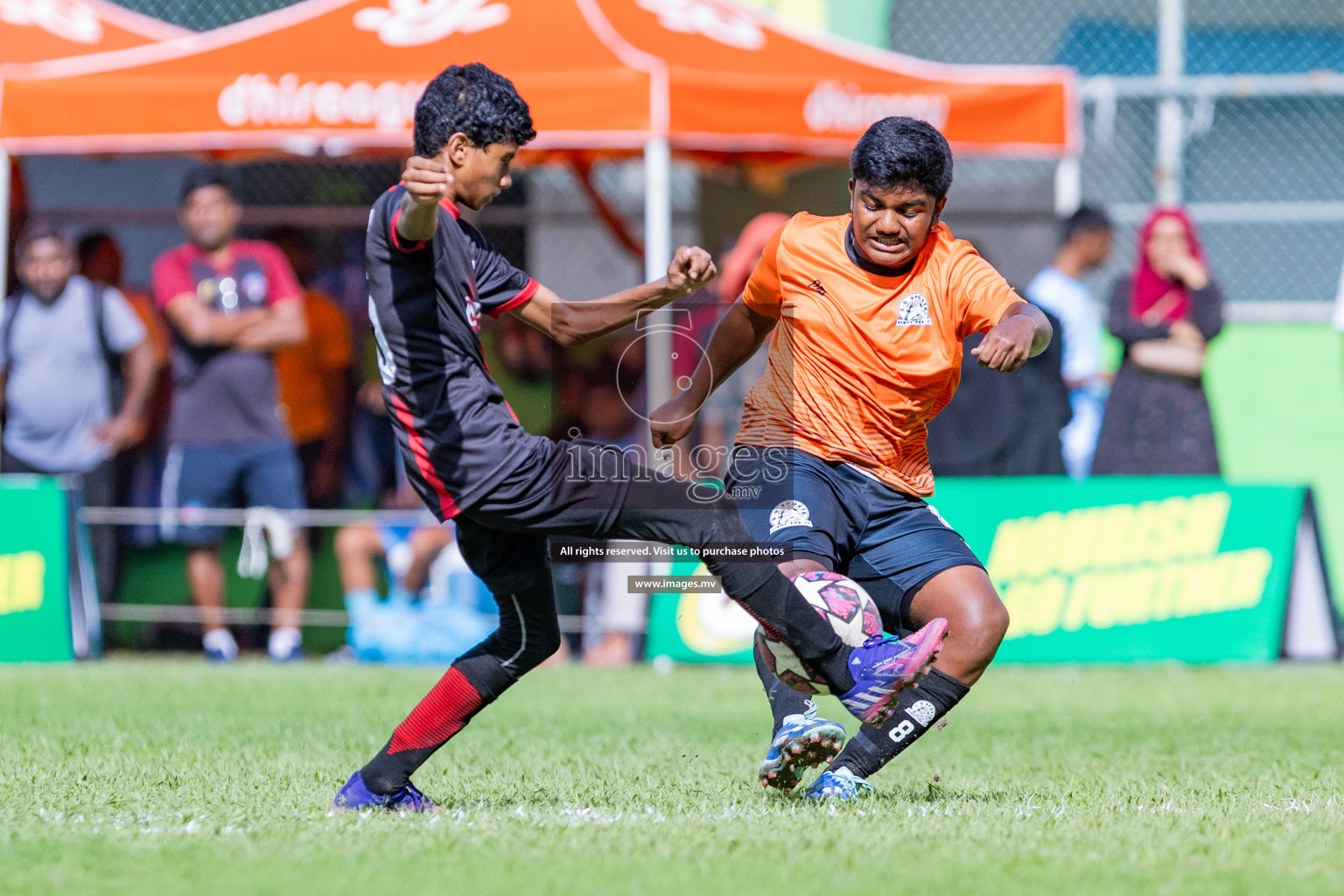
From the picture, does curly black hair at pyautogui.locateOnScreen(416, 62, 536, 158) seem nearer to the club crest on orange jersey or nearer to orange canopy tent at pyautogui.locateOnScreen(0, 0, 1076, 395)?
the club crest on orange jersey

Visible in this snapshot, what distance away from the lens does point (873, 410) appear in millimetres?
5023

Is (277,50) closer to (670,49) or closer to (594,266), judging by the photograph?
(670,49)

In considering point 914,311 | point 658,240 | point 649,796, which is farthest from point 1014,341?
point 658,240

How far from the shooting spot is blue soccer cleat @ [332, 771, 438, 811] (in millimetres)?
4699

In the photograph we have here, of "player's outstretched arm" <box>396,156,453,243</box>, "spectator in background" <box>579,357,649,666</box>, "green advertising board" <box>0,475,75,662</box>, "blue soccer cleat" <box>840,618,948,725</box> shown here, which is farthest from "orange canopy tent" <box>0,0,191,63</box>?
"blue soccer cleat" <box>840,618,948,725</box>

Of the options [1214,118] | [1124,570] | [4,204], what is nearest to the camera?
[1124,570]

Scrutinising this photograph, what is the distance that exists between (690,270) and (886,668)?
123 centimetres

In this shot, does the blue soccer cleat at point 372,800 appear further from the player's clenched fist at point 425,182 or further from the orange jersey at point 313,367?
the orange jersey at point 313,367

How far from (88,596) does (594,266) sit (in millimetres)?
4574

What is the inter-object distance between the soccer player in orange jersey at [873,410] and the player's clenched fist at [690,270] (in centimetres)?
54

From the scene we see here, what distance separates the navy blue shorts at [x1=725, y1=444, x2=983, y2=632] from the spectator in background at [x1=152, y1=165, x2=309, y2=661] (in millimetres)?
5658

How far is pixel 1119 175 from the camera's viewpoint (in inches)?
524

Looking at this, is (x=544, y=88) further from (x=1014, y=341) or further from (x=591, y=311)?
(x=1014, y=341)

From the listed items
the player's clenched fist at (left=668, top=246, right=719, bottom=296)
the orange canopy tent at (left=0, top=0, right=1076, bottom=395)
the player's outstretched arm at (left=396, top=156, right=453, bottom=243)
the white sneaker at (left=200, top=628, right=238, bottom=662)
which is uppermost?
the orange canopy tent at (left=0, top=0, right=1076, bottom=395)
